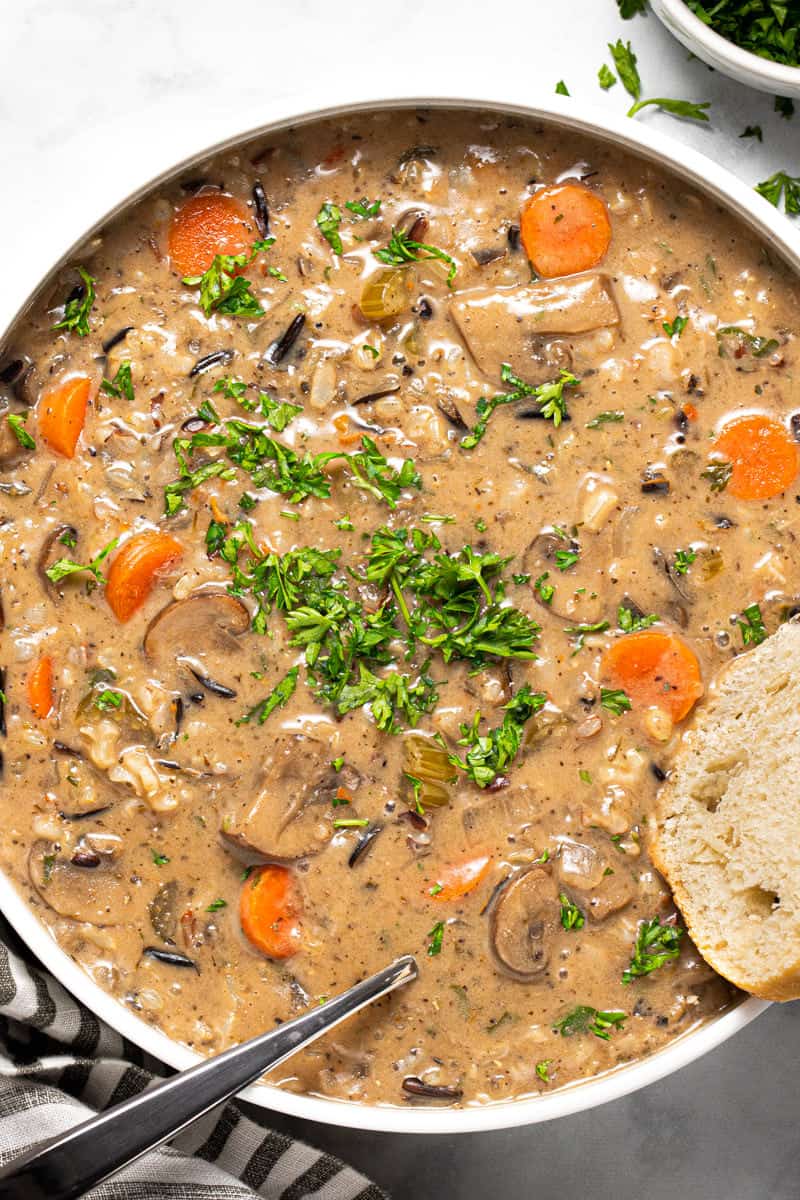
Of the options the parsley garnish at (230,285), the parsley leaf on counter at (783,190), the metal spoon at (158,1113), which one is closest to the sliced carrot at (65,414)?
the parsley garnish at (230,285)

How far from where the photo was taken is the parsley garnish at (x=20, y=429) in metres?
3.34

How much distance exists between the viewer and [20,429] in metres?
3.34

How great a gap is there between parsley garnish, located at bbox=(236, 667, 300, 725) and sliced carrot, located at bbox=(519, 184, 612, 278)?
4.43ft

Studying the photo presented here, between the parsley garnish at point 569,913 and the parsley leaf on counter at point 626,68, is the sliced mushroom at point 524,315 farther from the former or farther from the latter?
the parsley garnish at point 569,913

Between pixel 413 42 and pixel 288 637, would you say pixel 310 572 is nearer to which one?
pixel 288 637

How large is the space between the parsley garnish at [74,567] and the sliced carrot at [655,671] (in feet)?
4.76

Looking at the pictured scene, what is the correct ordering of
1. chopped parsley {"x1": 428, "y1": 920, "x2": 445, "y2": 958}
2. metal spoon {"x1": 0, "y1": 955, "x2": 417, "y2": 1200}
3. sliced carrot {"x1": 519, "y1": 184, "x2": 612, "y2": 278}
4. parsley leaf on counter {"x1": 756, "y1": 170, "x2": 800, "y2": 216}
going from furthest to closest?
parsley leaf on counter {"x1": 756, "y1": 170, "x2": 800, "y2": 216}
chopped parsley {"x1": 428, "y1": 920, "x2": 445, "y2": 958}
sliced carrot {"x1": 519, "y1": 184, "x2": 612, "y2": 278}
metal spoon {"x1": 0, "y1": 955, "x2": 417, "y2": 1200}

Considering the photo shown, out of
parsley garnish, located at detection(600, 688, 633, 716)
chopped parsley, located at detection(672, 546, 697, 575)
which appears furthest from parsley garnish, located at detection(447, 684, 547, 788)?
chopped parsley, located at detection(672, 546, 697, 575)

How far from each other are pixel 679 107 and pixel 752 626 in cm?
162

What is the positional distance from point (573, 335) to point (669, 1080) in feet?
8.17

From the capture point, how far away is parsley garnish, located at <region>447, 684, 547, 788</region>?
3.36 m

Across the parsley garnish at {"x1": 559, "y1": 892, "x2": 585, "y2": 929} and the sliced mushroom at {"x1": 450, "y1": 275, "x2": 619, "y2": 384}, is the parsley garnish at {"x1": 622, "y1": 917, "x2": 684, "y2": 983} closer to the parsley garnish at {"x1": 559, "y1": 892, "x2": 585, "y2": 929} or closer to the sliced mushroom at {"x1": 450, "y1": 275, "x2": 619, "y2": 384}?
the parsley garnish at {"x1": 559, "y1": 892, "x2": 585, "y2": 929}

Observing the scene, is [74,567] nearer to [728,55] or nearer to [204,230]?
[204,230]

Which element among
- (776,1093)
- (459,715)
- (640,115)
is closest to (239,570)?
(459,715)
